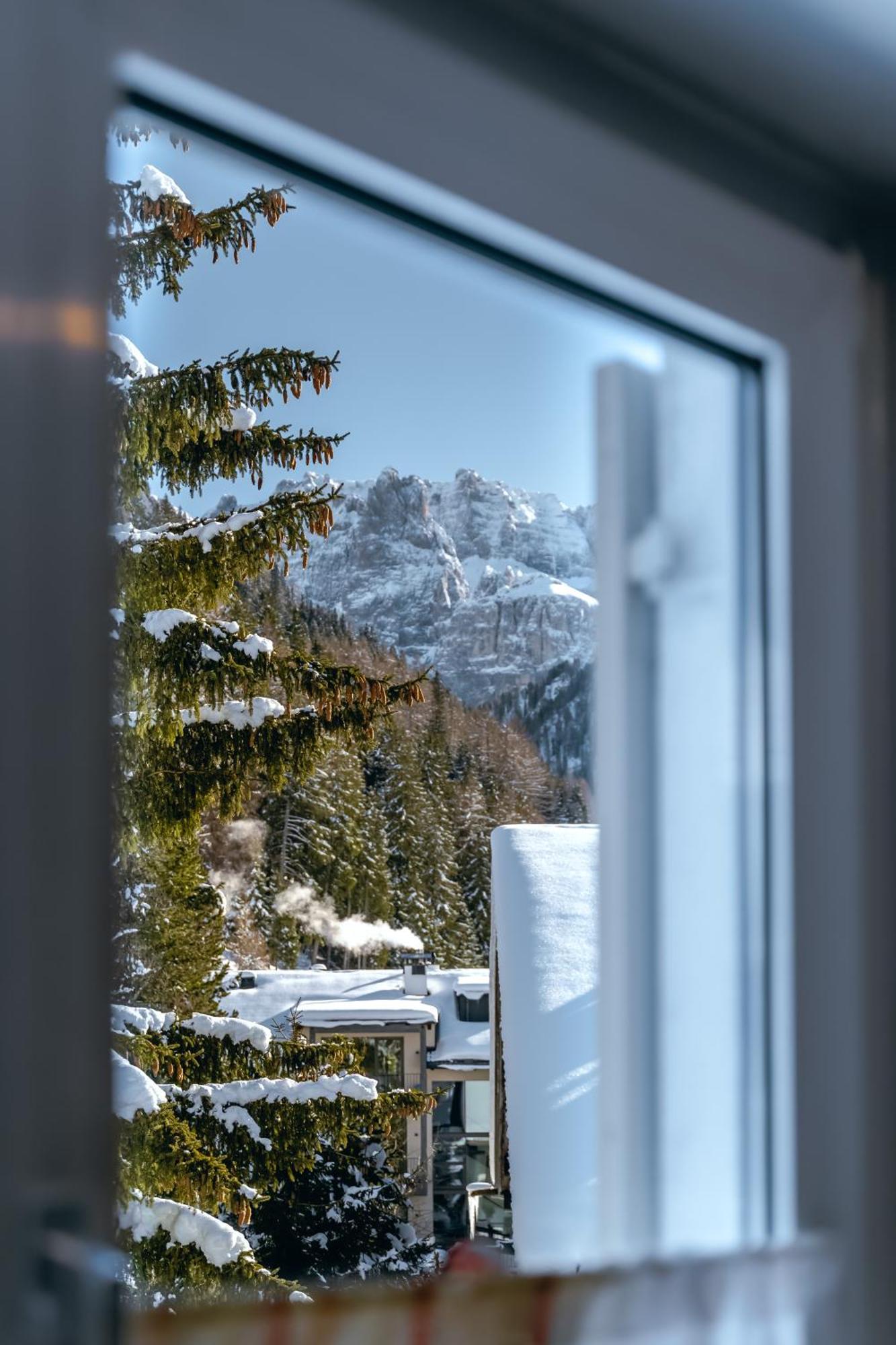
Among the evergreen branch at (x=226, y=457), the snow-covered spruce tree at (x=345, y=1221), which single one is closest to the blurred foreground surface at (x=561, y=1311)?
the snow-covered spruce tree at (x=345, y=1221)

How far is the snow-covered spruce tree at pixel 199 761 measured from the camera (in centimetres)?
93

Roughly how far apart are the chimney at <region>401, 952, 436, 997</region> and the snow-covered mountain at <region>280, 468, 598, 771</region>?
245 mm

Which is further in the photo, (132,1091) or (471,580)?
(471,580)

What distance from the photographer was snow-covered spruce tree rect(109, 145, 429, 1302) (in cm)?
93

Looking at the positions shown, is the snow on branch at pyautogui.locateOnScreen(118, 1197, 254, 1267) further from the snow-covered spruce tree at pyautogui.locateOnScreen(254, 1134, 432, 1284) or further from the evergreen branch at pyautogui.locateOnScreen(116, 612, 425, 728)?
the evergreen branch at pyautogui.locateOnScreen(116, 612, 425, 728)

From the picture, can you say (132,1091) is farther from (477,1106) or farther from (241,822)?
(477,1106)

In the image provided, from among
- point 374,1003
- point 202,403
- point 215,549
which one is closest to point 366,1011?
point 374,1003

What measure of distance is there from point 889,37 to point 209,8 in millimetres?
642

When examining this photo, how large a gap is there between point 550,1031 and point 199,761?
462 millimetres

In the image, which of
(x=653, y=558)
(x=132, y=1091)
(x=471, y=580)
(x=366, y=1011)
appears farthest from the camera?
(x=653, y=558)

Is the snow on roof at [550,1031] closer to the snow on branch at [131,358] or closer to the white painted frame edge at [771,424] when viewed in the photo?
the white painted frame edge at [771,424]

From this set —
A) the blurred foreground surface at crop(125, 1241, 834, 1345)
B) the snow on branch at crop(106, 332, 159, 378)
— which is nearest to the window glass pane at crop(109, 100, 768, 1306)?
the snow on branch at crop(106, 332, 159, 378)

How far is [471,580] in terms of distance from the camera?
114 cm

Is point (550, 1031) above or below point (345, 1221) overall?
above
